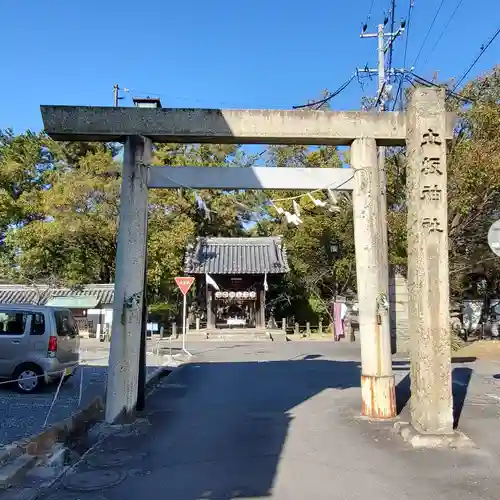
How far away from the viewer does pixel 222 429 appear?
7609 mm

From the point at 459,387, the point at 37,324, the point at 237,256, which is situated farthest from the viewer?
the point at 237,256

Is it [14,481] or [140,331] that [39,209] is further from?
[14,481]

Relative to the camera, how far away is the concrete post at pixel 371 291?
801cm

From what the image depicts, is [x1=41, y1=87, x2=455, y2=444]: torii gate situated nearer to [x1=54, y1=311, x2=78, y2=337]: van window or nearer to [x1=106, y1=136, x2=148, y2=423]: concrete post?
[x1=106, y1=136, x2=148, y2=423]: concrete post

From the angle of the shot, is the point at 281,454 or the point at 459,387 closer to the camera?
the point at 281,454

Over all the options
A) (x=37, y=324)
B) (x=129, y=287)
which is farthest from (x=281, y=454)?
(x=37, y=324)

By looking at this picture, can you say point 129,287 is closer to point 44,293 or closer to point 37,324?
point 37,324

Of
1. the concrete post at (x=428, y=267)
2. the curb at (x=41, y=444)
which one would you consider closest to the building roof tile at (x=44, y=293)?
the curb at (x=41, y=444)

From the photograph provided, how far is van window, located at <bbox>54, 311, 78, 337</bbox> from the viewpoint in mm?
11660

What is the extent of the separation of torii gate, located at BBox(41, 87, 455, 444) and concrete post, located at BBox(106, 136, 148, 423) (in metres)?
0.01

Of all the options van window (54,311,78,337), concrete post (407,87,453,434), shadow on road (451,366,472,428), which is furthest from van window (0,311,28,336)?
shadow on road (451,366,472,428)

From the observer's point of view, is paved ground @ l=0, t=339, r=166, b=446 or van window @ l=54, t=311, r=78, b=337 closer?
paved ground @ l=0, t=339, r=166, b=446

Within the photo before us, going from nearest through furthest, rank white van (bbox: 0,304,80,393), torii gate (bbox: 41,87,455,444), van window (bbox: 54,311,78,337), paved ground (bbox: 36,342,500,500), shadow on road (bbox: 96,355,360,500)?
paved ground (bbox: 36,342,500,500) → shadow on road (bbox: 96,355,360,500) → torii gate (bbox: 41,87,455,444) → white van (bbox: 0,304,80,393) → van window (bbox: 54,311,78,337)

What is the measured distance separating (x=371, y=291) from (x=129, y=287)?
3.65m
